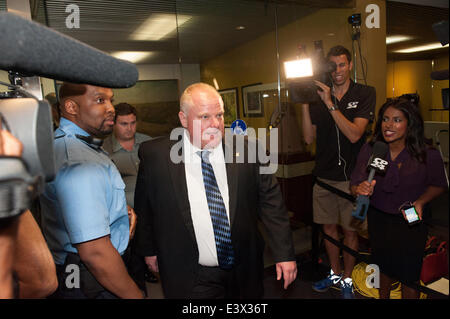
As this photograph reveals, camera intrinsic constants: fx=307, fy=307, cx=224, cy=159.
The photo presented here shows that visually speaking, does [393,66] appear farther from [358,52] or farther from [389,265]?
[389,265]

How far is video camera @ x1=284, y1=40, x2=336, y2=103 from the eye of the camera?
2613mm

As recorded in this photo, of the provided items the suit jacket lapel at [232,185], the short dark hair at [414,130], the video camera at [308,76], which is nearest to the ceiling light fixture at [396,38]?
the video camera at [308,76]

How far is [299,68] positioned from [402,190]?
1.25m

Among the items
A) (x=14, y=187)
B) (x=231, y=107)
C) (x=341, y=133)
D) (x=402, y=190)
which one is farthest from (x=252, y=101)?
(x=14, y=187)

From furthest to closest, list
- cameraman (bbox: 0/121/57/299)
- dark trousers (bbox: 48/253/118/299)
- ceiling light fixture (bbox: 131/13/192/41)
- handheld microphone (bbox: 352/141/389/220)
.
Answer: ceiling light fixture (bbox: 131/13/192/41), handheld microphone (bbox: 352/141/389/220), dark trousers (bbox: 48/253/118/299), cameraman (bbox: 0/121/57/299)

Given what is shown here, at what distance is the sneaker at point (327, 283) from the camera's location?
287 centimetres

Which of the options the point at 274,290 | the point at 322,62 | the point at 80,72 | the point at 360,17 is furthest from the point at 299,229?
the point at 80,72

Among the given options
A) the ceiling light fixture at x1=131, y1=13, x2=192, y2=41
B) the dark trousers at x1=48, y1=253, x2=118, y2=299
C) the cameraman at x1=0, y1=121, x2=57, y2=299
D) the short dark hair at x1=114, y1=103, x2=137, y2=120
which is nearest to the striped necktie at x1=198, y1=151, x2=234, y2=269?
the dark trousers at x1=48, y1=253, x2=118, y2=299

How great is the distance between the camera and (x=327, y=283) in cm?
288

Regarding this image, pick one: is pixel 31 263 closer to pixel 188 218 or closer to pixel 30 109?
pixel 30 109

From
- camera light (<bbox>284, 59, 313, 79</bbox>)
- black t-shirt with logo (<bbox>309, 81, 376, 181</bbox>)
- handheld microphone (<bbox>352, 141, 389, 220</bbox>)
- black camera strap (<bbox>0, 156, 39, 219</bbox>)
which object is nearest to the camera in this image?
black camera strap (<bbox>0, 156, 39, 219</bbox>)

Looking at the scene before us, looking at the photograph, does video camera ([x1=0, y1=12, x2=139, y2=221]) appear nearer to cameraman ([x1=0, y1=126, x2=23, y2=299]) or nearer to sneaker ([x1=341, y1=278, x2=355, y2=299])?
cameraman ([x1=0, y1=126, x2=23, y2=299])

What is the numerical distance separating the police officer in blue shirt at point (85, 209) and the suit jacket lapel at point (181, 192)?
0.29 m

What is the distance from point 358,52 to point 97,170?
3.26m
